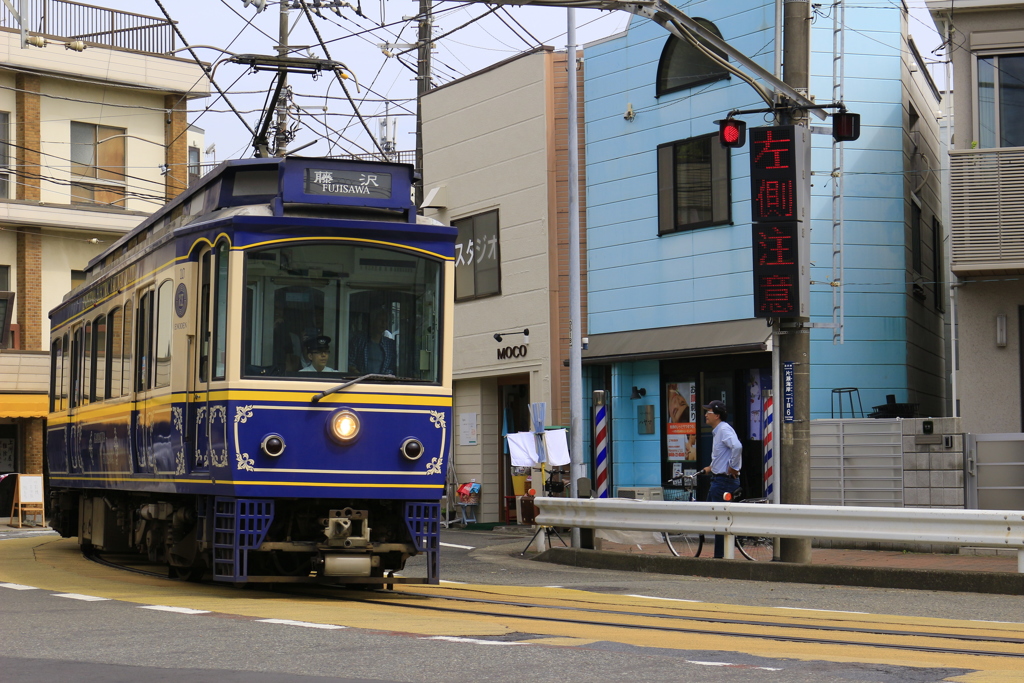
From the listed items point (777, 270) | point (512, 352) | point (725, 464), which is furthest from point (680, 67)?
point (725, 464)

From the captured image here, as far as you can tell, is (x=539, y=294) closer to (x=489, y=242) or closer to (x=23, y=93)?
(x=489, y=242)

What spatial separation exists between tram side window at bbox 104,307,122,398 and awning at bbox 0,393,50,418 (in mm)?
18928

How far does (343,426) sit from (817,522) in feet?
17.3

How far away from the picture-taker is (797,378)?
14.4m

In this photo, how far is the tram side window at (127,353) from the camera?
1318 centimetres

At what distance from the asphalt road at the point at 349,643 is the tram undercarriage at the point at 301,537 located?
295 millimetres

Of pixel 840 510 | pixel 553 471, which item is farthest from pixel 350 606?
pixel 553 471

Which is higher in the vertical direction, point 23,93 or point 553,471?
point 23,93

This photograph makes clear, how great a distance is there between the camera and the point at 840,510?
13.4 m

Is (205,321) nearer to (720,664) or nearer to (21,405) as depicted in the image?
(720,664)

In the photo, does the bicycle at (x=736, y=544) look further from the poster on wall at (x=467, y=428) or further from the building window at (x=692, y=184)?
the poster on wall at (x=467, y=428)

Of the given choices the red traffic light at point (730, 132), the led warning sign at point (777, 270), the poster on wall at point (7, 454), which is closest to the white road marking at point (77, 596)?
the led warning sign at point (777, 270)

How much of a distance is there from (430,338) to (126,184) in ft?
81.6

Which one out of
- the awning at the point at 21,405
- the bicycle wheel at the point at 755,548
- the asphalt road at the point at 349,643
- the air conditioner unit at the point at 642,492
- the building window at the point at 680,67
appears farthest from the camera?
the awning at the point at 21,405
